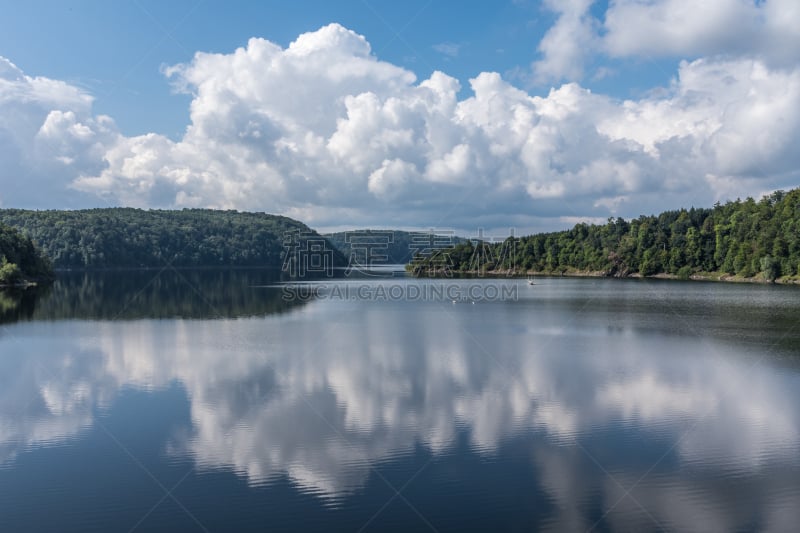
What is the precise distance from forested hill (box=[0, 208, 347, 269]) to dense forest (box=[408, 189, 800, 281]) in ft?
205

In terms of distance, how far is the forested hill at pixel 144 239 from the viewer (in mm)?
137625

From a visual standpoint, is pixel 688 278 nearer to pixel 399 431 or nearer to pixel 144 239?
pixel 399 431

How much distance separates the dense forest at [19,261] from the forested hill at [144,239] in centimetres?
5072

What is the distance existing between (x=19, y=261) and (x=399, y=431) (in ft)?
268

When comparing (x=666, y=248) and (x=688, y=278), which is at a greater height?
(x=666, y=248)

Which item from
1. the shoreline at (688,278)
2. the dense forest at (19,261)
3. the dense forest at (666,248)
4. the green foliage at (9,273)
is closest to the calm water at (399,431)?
the green foliage at (9,273)

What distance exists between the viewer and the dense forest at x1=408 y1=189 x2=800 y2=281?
93.2m

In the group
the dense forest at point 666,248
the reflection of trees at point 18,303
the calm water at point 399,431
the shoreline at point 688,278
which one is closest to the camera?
the calm water at point 399,431

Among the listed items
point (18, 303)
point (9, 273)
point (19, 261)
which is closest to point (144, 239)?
point (19, 261)

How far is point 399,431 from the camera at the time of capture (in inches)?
614

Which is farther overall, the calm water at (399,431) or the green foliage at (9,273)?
the green foliage at (9,273)

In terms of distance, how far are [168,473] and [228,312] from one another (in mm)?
33754

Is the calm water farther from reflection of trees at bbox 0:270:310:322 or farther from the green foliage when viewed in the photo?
the green foliage

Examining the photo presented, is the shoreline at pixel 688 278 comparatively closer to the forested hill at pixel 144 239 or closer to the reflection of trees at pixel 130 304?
the reflection of trees at pixel 130 304
